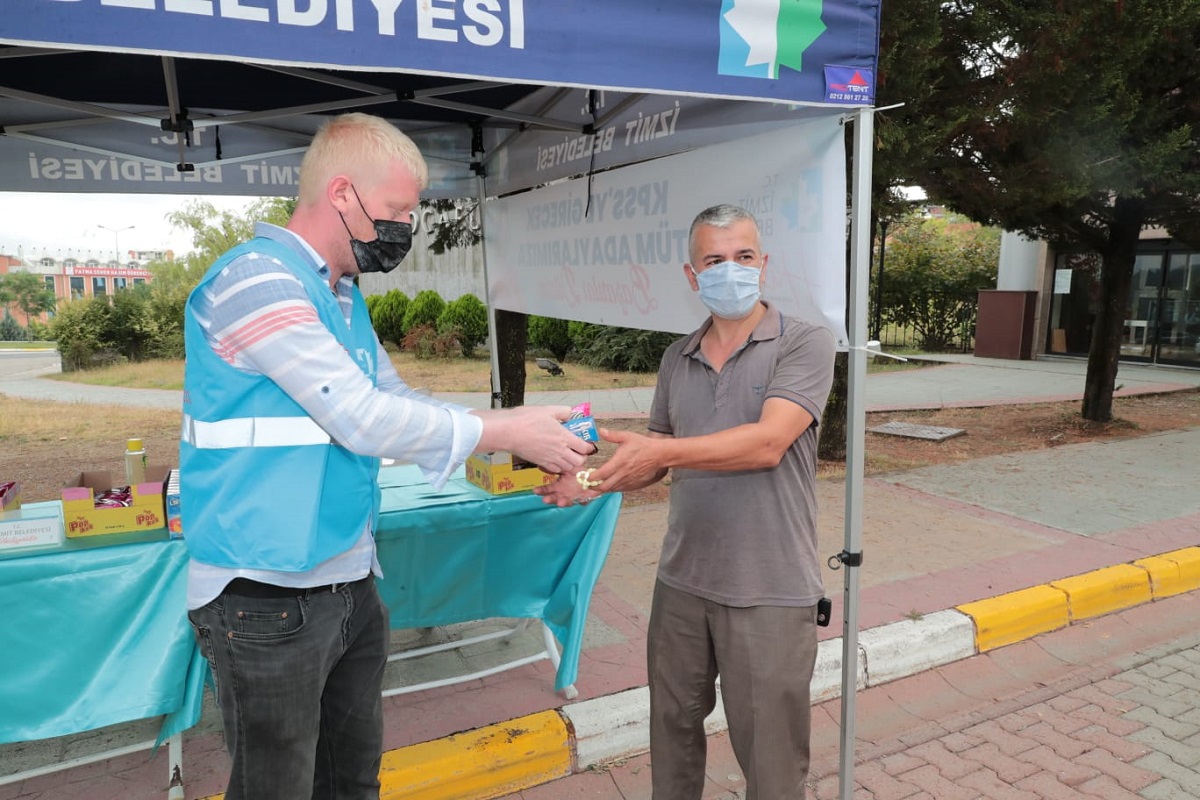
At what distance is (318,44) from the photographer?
1925mm

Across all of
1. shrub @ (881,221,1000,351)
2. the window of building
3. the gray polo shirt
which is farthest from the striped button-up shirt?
shrub @ (881,221,1000,351)

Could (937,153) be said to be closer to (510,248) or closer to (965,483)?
(965,483)

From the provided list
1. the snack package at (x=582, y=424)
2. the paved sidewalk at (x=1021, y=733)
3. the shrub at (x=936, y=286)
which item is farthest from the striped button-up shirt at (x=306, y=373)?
the shrub at (x=936, y=286)

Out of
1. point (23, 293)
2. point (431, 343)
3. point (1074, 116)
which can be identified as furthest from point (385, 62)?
point (23, 293)

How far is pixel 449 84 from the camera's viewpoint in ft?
13.2

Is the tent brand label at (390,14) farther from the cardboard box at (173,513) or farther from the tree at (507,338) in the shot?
the tree at (507,338)

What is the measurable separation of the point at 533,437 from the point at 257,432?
58 cm

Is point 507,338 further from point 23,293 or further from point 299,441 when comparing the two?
point 23,293

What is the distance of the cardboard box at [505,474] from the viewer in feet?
11.0

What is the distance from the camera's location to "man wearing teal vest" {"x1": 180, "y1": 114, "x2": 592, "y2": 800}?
63.2 inches

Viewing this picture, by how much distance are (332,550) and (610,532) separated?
1.84 m

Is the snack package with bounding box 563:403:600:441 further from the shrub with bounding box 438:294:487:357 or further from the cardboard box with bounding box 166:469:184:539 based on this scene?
the shrub with bounding box 438:294:487:357

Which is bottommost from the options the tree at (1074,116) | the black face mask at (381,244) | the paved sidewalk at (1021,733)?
the paved sidewalk at (1021,733)

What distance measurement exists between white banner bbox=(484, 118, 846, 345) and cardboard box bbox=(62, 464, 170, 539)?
6.57 ft
